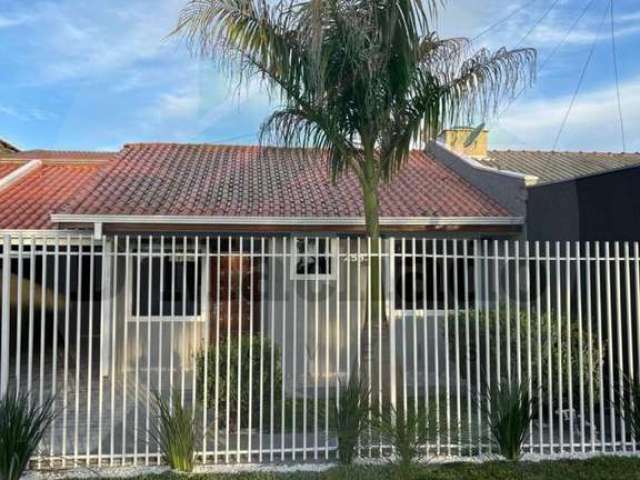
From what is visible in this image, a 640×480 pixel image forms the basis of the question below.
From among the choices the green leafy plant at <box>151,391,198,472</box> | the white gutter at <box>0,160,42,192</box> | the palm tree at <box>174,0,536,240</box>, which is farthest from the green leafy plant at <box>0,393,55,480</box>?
the white gutter at <box>0,160,42,192</box>

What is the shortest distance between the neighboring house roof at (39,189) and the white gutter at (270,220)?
1.99 m

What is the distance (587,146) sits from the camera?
609 inches

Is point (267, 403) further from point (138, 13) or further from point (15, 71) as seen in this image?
point (15, 71)

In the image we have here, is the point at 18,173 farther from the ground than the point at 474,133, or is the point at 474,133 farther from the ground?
the point at 18,173

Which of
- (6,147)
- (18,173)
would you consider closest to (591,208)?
(18,173)

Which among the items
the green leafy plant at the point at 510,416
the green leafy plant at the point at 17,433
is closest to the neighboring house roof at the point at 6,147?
the green leafy plant at the point at 17,433

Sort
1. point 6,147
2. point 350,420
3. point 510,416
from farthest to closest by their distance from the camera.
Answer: point 6,147 → point 510,416 → point 350,420

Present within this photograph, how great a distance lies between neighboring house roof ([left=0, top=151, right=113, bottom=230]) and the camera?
1127 centimetres

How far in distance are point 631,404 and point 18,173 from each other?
14816 mm

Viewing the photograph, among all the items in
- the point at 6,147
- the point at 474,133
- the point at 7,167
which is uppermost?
the point at 6,147

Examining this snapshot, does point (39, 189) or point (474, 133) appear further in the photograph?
point (39, 189)

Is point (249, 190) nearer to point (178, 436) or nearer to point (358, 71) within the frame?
point (358, 71)

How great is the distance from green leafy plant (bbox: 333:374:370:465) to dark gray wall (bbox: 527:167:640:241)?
4437mm

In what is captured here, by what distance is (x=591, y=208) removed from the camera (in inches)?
307
